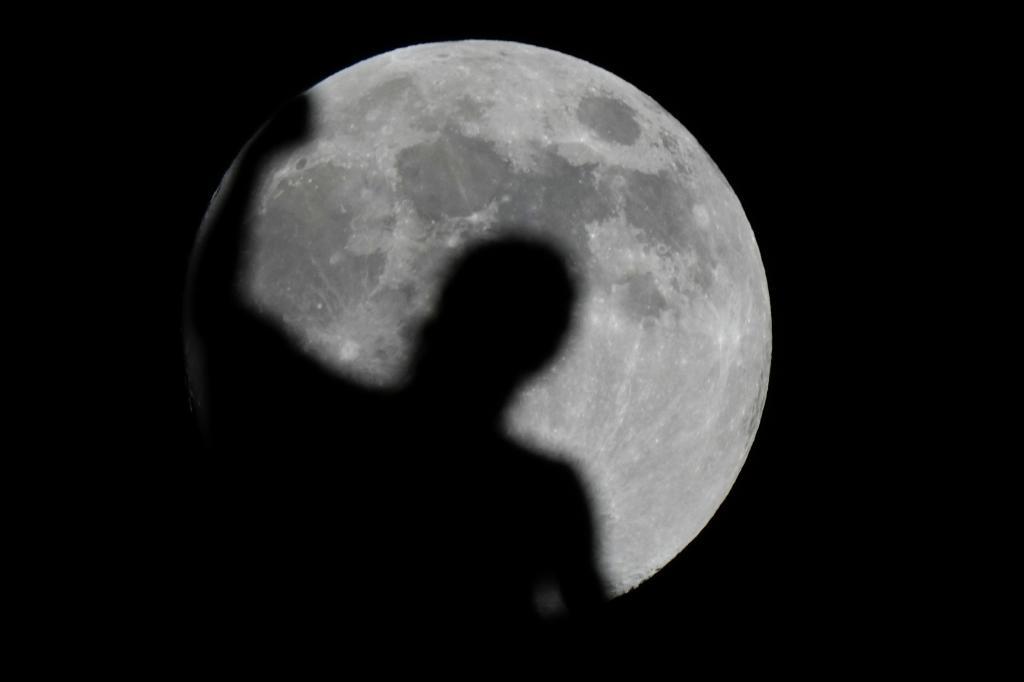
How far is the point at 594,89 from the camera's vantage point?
2.71m

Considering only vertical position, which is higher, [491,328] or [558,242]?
[558,242]

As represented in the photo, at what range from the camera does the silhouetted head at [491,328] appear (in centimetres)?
224

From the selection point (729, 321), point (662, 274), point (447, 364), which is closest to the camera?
point (447, 364)

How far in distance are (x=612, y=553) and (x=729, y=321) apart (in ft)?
3.07

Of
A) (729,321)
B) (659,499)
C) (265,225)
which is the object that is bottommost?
(659,499)

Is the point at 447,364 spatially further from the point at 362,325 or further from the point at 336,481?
the point at 336,481

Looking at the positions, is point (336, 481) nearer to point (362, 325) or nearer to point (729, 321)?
point (362, 325)

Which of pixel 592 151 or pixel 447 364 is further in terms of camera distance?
pixel 592 151

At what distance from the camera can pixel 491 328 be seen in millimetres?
2244

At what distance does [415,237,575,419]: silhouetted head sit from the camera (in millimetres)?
2236

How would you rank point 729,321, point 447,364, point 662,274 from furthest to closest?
point 729,321
point 662,274
point 447,364

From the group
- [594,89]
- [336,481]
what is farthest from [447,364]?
[594,89]

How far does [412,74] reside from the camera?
8.63ft

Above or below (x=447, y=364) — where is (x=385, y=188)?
above
